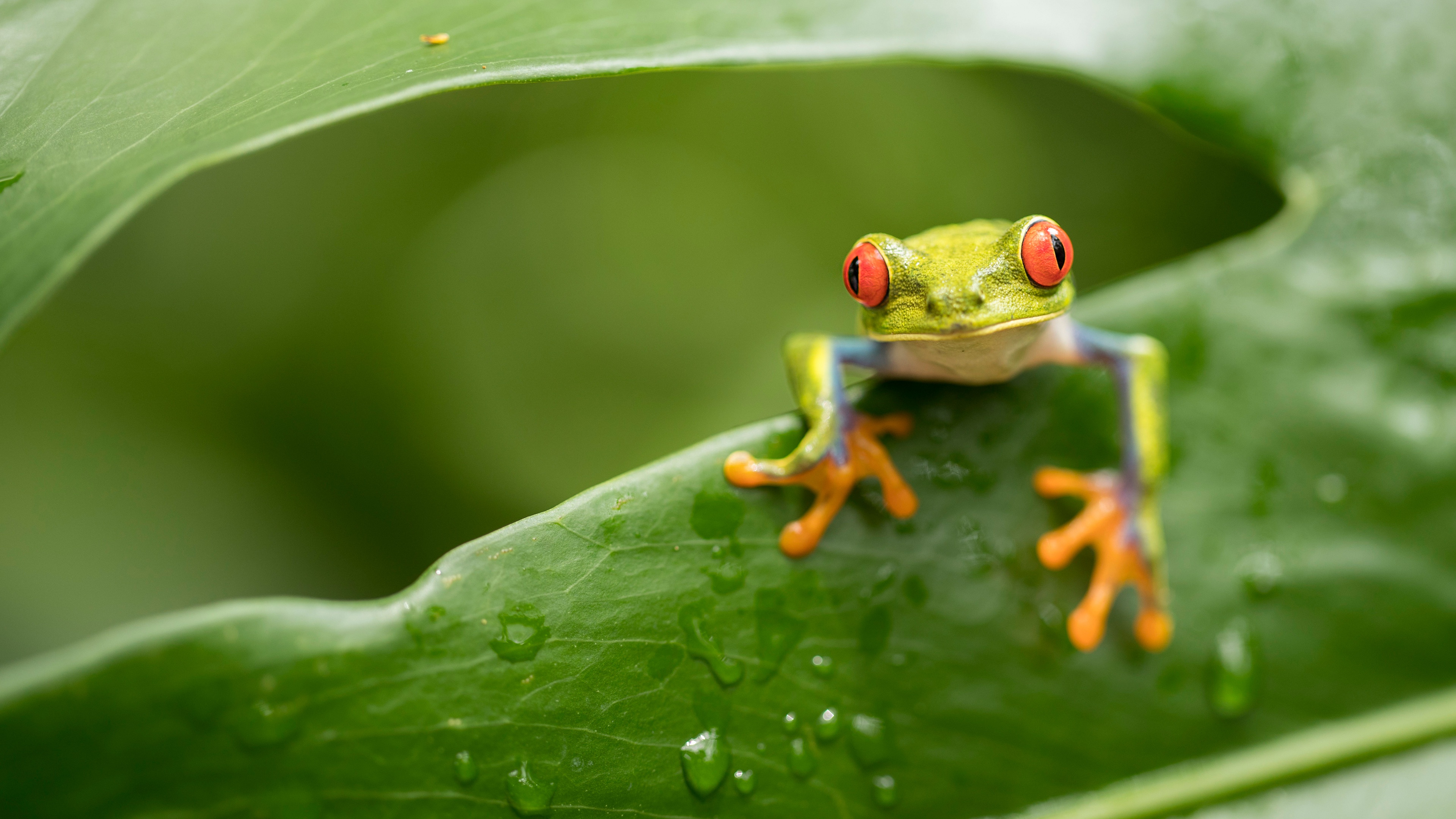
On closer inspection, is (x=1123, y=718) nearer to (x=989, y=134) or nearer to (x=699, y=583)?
(x=699, y=583)

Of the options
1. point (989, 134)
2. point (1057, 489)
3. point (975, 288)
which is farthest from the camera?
point (989, 134)

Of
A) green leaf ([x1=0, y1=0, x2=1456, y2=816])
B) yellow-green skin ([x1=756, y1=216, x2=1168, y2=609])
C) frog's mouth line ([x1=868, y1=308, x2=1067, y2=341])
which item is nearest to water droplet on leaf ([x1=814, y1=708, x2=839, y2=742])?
green leaf ([x1=0, y1=0, x2=1456, y2=816])

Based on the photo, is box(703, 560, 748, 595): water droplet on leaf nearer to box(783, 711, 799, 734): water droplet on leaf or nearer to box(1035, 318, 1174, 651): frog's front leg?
box(783, 711, 799, 734): water droplet on leaf

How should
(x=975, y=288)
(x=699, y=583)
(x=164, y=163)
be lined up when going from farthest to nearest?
(x=975, y=288), (x=699, y=583), (x=164, y=163)

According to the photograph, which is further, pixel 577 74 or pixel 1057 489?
pixel 1057 489

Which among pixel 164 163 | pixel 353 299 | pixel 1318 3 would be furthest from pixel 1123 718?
pixel 353 299

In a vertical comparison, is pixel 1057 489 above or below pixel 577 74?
below

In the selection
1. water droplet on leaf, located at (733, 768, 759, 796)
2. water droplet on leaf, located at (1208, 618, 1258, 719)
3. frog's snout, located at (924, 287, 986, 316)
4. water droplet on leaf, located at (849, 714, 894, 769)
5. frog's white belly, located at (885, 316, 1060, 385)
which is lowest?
water droplet on leaf, located at (1208, 618, 1258, 719)
